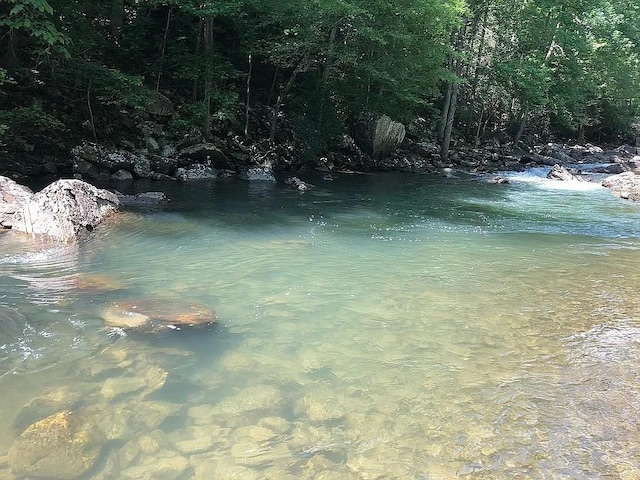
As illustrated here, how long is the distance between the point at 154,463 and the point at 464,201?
A: 14093mm

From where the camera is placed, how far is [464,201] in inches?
627

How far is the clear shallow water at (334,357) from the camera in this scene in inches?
140

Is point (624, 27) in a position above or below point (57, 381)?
above

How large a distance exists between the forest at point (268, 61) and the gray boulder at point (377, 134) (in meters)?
0.55

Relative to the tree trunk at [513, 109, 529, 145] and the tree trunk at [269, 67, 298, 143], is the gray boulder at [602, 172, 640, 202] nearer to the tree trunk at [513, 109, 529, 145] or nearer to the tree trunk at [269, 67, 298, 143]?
the tree trunk at [513, 109, 529, 145]

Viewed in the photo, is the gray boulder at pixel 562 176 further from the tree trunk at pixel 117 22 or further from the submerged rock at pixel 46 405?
the submerged rock at pixel 46 405

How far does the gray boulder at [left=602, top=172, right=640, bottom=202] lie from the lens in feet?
58.0

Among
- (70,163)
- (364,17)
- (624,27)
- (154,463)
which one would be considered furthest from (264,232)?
(624,27)

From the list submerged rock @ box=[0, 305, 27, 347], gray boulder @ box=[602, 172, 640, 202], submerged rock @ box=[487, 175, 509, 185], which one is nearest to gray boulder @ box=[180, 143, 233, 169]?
submerged rock @ box=[487, 175, 509, 185]

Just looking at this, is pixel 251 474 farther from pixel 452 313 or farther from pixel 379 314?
pixel 452 313

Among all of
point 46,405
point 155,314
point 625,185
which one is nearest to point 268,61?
point 625,185

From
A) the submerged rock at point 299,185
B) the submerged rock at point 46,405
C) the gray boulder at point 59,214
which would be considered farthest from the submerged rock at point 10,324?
the submerged rock at point 299,185

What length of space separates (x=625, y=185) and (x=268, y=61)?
49.6 feet

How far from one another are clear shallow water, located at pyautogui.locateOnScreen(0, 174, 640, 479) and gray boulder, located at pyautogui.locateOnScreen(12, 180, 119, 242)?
388mm
